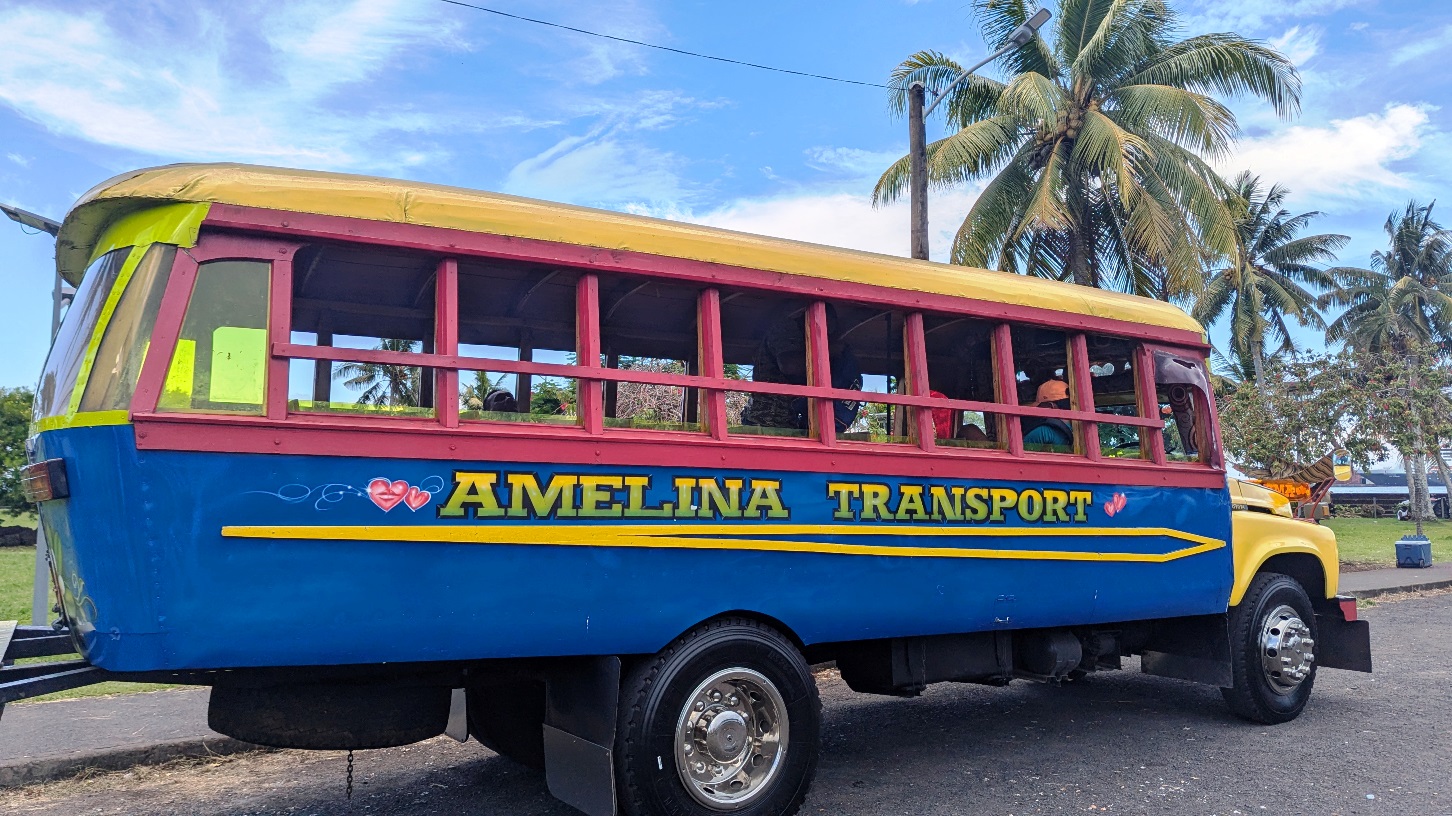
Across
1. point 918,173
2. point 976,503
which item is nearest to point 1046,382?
point 976,503

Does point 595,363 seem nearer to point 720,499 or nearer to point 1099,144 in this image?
point 720,499

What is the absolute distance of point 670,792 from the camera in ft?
13.5

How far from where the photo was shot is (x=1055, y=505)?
220 inches

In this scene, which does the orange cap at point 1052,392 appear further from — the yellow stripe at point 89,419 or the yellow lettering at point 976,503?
the yellow stripe at point 89,419

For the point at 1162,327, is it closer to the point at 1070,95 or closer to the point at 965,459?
the point at 965,459

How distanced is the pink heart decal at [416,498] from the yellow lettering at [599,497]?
23.3 inches

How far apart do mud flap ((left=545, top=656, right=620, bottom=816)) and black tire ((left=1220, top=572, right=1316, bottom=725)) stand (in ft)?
13.6

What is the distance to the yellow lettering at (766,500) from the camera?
451 centimetres

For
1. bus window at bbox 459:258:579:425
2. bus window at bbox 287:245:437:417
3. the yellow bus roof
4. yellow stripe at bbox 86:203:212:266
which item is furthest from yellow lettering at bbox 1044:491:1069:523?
yellow stripe at bbox 86:203:212:266

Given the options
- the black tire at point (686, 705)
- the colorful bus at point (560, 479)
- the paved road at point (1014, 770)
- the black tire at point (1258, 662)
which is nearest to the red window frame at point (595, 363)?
the colorful bus at point (560, 479)

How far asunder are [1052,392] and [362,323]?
3674 millimetres

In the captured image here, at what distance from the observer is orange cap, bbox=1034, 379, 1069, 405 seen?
5941 millimetres

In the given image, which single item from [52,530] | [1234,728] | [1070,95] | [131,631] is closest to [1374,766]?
[1234,728]

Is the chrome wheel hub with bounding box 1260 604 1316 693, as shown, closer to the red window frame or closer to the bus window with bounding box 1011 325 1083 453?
the red window frame
